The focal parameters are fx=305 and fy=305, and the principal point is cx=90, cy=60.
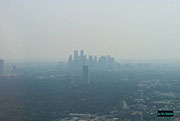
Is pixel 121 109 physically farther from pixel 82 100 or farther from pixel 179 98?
pixel 179 98

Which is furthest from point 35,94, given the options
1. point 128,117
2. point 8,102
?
point 128,117

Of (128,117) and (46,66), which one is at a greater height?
(46,66)

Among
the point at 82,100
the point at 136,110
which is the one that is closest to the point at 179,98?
the point at 136,110

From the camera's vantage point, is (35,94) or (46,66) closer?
(35,94)

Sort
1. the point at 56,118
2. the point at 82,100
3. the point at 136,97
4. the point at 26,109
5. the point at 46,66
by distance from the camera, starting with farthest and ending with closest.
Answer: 1. the point at 46,66
2. the point at 136,97
3. the point at 82,100
4. the point at 26,109
5. the point at 56,118

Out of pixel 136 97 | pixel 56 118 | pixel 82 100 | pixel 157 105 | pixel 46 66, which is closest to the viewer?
pixel 56 118

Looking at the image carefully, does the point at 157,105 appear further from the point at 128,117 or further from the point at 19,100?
the point at 19,100
